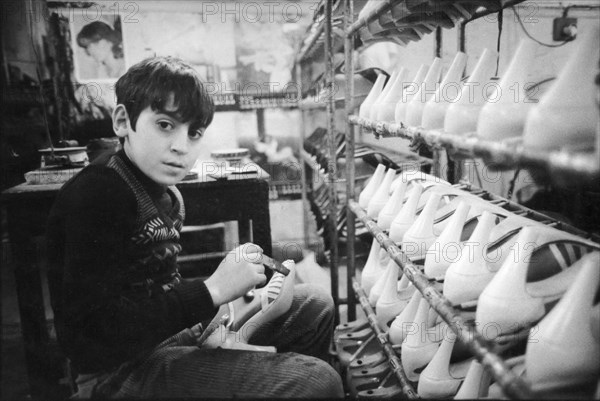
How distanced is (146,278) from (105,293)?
0.16 meters

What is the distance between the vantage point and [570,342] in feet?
2.59

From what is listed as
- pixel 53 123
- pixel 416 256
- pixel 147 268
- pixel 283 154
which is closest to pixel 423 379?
pixel 416 256

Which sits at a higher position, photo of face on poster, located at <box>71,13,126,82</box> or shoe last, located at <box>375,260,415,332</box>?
photo of face on poster, located at <box>71,13,126,82</box>

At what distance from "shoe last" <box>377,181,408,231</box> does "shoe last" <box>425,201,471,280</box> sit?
437mm

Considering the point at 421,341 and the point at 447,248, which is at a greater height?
the point at 447,248

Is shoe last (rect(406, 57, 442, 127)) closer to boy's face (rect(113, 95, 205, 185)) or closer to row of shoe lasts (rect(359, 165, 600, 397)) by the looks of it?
row of shoe lasts (rect(359, 165, 600, 397))

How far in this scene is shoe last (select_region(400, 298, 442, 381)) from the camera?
1.36 m

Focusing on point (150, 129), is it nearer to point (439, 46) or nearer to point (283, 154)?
point (439, 46)

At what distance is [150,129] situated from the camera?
4.25ft

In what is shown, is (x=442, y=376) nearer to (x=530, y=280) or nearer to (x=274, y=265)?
(x=530, y=280)

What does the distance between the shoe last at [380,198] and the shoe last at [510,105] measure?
95 cm

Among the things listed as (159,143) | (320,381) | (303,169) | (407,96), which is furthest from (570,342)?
(303,169)

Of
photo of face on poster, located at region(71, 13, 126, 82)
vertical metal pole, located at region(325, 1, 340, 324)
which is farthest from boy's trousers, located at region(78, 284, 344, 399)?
photo of face on poster, located at region(71, 13, 126, 82)

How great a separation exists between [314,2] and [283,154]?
1.98 metres
